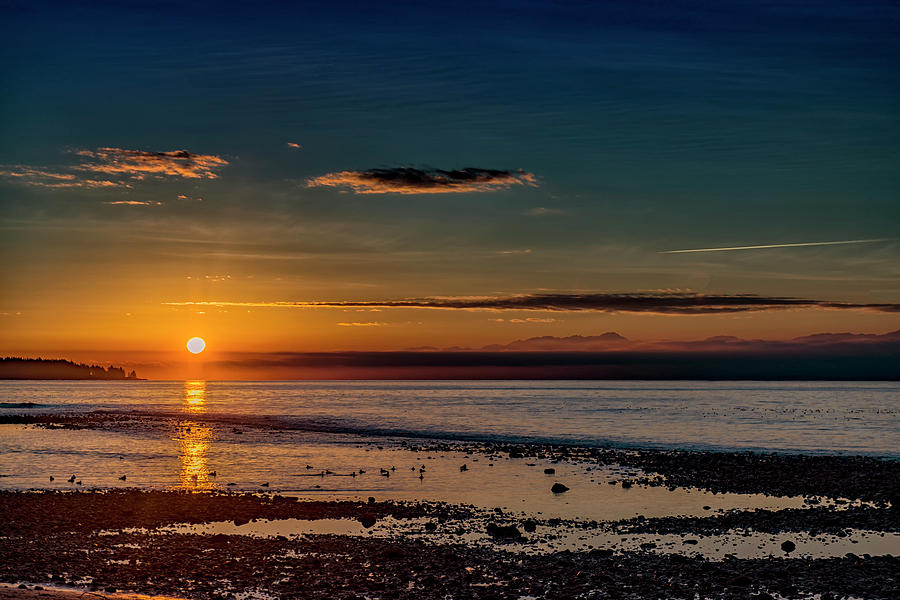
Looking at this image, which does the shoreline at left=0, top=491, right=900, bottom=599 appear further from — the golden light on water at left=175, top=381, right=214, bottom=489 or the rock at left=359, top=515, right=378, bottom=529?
the golden light on water at left=175, top=381, right=214, bottom=489

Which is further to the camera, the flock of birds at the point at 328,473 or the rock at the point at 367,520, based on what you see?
the flock of birds at the point at 328,473

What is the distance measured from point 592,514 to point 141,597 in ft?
55.4

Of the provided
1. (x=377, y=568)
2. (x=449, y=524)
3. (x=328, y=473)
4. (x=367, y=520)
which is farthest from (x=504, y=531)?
(x=328, y=473)

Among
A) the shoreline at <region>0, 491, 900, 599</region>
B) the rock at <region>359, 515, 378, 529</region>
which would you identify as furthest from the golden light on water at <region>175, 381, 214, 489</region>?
the rock at <region>359, 515, 378, 529</region>

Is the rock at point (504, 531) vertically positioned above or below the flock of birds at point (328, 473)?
above

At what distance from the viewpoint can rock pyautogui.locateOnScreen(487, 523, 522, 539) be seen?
24.2 metres

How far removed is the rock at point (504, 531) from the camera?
79.6ft

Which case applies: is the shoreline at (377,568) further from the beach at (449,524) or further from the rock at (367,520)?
the rock at (367,520)

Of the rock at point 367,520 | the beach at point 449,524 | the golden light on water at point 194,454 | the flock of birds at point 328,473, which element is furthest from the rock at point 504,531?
the golden light on water at point 194,454

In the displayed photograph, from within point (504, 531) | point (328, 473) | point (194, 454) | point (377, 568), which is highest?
point (377, 568)

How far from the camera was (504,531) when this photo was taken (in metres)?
24.5

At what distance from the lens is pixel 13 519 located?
26.4m

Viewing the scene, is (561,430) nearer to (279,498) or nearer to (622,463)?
(622,463)

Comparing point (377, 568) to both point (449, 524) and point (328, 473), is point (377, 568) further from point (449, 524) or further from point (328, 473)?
point (328, 473)
